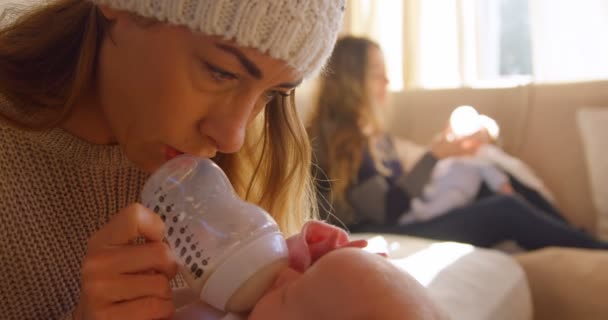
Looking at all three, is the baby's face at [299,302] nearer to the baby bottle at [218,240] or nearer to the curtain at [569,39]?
the baby bottle at [218,240]

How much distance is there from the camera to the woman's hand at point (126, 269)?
1.85ft

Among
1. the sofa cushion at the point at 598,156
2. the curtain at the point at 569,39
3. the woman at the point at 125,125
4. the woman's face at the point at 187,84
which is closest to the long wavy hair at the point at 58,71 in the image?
the woman at the point at 125,125

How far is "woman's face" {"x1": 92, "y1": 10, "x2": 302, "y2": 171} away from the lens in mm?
683

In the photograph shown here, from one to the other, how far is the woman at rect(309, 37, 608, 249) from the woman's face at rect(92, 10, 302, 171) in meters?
1.12

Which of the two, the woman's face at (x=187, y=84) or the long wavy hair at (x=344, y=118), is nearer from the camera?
the woman's face at (x=187, y=84)

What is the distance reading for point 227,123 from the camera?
700 millimetres

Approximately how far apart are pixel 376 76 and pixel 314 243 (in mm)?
1641

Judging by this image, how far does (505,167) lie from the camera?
7.17 ft

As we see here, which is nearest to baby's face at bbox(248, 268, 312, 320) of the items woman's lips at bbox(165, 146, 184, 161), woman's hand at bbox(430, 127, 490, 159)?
woman's lips at bbox(165, 146, 184, 161)

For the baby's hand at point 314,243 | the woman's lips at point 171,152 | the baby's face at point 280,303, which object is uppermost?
the woman's lips at point 171,152

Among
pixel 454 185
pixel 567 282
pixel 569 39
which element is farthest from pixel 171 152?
pixel 569 39

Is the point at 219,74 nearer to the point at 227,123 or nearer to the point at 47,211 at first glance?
the point at 227,123

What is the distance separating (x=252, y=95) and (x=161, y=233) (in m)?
0.21

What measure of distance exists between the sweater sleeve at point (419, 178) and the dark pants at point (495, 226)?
0.56ft
